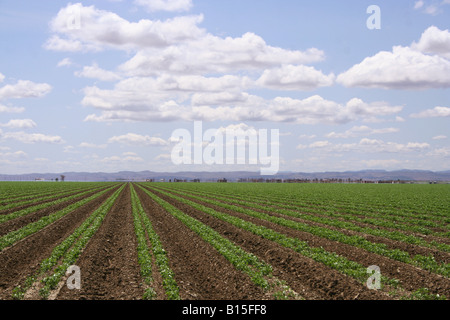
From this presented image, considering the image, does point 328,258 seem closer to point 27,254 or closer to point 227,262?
point 227,262

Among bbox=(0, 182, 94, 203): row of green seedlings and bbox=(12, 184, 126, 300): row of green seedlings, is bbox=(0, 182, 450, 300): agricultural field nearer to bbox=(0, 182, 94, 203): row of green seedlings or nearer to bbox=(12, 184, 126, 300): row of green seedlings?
bbox=(12, 184, 126, 300): row of green seedlings

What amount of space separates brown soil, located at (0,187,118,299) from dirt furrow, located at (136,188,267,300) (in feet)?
18.2

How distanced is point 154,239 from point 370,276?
11.2 metres

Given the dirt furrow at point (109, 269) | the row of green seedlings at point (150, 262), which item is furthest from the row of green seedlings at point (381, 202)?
the dirt furrow at point (109, 269)

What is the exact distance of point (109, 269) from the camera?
15062 mm

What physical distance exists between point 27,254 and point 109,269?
214 inches

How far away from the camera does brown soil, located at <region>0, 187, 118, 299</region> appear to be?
14.0m

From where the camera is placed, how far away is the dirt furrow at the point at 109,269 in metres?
12.2

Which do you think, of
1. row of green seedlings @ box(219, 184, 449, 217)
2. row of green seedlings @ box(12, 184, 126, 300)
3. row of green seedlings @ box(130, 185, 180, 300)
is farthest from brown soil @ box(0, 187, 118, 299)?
row of green seedlings @ box(219, 184, 449, 217)

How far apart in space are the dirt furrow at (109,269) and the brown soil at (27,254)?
1856mm

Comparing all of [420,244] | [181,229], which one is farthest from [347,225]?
[181,229]

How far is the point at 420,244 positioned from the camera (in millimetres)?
19250

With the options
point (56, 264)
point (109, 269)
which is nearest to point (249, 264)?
point (109, 269)
